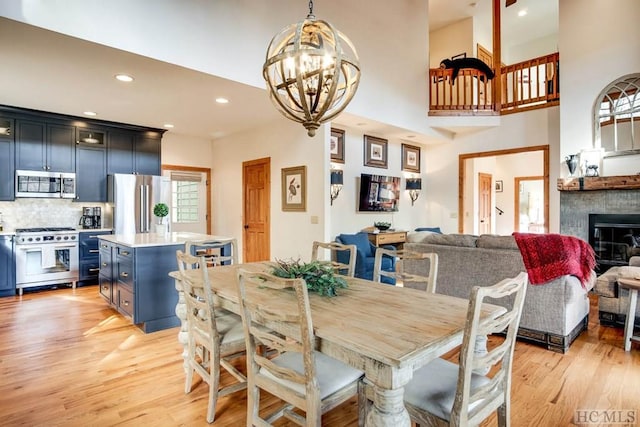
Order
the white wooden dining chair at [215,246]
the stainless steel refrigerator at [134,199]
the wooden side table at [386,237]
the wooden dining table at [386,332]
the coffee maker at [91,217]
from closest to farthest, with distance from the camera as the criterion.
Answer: the wooden dining table at [386,332] → the white wooden dining chair at [215,246] → the stainless steel refrigerator at [134,199] → the coffee maker at [91,217] → the wooden side table at [386,237]

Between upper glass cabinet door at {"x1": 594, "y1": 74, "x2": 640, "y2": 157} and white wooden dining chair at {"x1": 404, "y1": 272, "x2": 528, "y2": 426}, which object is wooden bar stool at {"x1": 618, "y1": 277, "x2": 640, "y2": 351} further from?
upper glass cabinet door at {"x1": 594, "y1": 74, "x2": 640, "y2": 157}

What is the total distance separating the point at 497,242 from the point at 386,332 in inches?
93.7

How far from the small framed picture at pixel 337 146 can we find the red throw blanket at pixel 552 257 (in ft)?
11.0

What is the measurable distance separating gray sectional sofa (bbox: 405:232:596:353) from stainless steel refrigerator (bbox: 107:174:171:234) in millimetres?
4498

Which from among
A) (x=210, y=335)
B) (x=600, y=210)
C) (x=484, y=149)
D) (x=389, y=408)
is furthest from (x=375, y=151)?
(x=389, y=408)

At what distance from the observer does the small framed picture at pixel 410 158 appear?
291 inches

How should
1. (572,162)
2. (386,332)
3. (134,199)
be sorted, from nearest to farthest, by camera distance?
(386,332), (572,162), (134,199)

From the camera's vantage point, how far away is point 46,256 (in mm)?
5133

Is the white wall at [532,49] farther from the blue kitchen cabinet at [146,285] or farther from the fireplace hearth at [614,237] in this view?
the blue kitchen cabinet at [146,285]

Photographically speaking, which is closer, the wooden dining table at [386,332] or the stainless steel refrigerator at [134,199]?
the wooden dining table at [386,332]

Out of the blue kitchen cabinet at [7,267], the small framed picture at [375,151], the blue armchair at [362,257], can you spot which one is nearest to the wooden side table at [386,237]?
the blue armchair at [362,257]

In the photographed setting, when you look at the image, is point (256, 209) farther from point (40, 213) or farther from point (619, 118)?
point (619, 118)

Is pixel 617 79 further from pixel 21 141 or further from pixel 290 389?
pixel 21 141

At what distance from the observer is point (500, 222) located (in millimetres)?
10344
